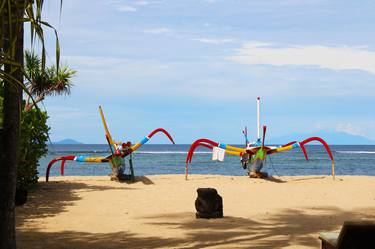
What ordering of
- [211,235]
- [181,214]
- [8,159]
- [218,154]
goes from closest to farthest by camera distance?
[8,159] → [211,235] → [181,214] → [218,154]

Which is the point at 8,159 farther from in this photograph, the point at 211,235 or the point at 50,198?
the point at 50,198

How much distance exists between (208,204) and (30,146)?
637 centimetres

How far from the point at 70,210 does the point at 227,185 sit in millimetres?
7523

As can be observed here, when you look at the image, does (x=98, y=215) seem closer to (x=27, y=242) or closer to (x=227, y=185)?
(x=27, y=242)

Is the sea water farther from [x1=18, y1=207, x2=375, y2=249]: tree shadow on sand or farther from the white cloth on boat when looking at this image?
[x1=18, y1=207, x2=375, y2=249]: tree shadow on sand

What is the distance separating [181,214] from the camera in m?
12.6

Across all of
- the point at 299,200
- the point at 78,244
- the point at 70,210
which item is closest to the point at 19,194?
the point at 70,210

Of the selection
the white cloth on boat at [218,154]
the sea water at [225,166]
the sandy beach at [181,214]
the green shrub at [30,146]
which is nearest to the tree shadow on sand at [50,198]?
the sandy beach at [181,214]

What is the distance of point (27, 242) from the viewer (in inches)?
373

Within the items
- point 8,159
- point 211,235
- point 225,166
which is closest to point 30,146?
point 211,235

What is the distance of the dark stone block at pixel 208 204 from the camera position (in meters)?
11.8

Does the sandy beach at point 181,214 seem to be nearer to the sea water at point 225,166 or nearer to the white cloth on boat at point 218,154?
the white cloth on boat at point 218,154

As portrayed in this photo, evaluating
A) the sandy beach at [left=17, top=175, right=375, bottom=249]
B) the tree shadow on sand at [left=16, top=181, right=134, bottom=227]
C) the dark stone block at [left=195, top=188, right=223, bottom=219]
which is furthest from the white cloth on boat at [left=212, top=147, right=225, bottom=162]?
the dark stone block at [left=195, top=188, right=223, bottom=219]

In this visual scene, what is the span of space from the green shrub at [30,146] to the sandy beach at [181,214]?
535mm
